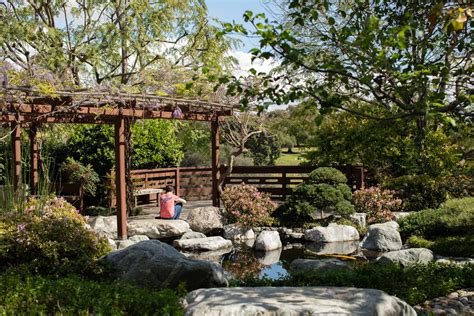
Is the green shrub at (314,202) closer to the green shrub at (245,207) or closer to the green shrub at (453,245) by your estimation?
the green shrub at (245,207)

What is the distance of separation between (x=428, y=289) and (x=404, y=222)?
615 centimetres

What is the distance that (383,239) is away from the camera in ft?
36.6

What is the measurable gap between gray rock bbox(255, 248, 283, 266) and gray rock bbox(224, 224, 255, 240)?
1237 millimetres

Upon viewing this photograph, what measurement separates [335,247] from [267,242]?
1439 millimetres

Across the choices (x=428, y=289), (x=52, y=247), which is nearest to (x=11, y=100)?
(x=52, y=247)

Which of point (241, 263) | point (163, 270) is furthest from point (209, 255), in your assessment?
point (163, 270)

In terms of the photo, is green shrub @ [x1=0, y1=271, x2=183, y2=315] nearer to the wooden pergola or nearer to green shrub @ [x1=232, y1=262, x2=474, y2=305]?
green shrub @ [x1=232, y1=262, x2=474, y2=305]

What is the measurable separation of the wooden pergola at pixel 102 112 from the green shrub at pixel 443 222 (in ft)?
16.2

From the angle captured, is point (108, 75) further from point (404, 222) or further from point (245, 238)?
point (404, 222)

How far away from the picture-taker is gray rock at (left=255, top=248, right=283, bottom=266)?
33.8 ft

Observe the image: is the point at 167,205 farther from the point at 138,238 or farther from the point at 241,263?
the point at 241,263

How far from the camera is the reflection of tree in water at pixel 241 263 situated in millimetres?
9344

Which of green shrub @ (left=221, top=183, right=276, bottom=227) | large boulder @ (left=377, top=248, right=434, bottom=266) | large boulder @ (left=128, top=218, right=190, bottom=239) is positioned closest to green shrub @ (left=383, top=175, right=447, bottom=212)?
green shrub @ (left=221, top=183, right=276, bottom=227)

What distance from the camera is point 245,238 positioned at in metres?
12.6
